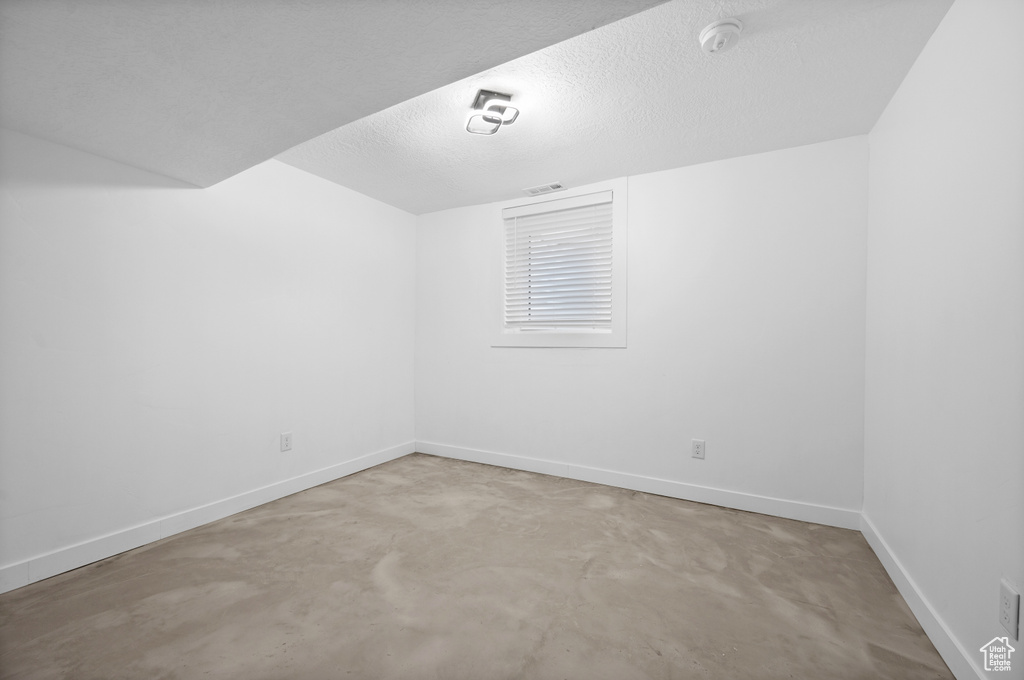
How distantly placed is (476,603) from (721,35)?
249 centimetres

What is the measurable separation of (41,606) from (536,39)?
287 cm

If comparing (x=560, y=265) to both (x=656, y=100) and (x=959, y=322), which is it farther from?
(x=959, y=322)

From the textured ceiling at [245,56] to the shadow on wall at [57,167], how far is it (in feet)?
0.35

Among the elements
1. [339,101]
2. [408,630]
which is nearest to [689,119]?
[339,101]

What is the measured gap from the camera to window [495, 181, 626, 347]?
3.25 m

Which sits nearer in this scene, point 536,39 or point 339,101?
point 536,39

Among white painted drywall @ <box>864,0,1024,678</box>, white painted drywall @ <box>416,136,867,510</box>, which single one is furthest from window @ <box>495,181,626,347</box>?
white painted drywall @ <box>864,0,1024,678</box>

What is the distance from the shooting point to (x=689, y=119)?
232 centimetres

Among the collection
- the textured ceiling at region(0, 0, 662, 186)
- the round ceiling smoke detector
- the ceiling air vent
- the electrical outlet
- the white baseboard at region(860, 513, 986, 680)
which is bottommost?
the white baseboard at region(860, 513, 986, 680)

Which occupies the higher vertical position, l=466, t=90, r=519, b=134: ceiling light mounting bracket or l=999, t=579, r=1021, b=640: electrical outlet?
l=466, t=90, r=519, b=134: ceiling light mounting bracket

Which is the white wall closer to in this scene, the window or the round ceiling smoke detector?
the window

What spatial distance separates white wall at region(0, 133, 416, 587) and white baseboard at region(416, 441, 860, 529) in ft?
3.71

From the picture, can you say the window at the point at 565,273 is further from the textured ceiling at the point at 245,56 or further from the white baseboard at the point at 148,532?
the textured ceiling at the point at 245,56

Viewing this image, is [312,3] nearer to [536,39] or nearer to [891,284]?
[536,39]
